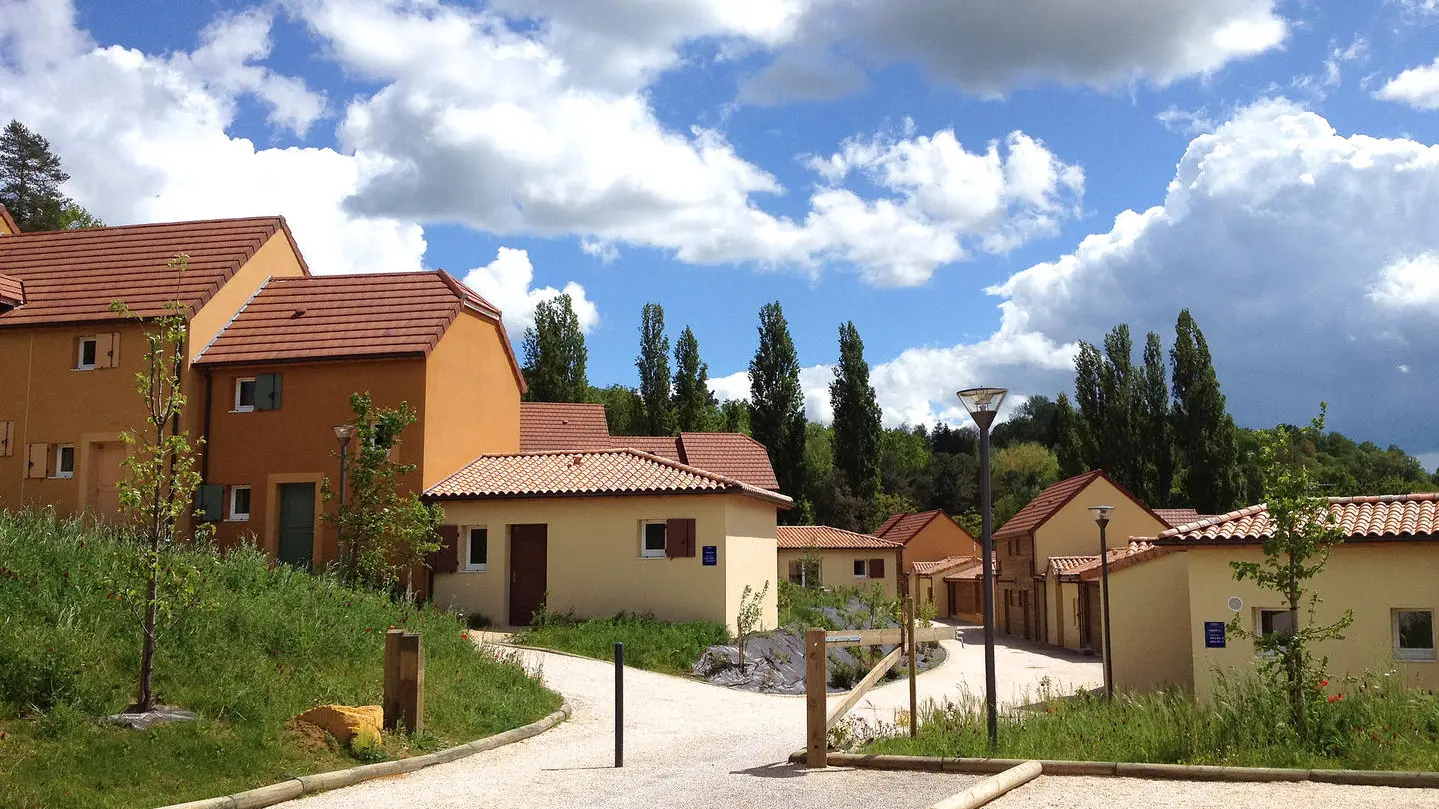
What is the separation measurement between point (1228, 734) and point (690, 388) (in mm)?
57303

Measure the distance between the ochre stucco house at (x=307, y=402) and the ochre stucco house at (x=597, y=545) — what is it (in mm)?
1967

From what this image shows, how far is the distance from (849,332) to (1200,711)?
174ft

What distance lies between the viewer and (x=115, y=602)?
13500 millimetres

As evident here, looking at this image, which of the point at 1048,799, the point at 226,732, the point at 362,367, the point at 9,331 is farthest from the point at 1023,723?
the point at 9,331

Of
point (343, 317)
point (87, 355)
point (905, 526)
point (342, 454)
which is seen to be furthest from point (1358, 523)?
point (905, 526)

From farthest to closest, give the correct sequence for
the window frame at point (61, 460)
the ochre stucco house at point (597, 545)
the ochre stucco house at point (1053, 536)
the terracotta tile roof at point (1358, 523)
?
1. the ochre stucco house at point (1053, 536)
2. the window frame at point (61, 460)
3. the ochre stucco house at point (597, 545)
4. the terracotta tile roof at point (1358, 523)

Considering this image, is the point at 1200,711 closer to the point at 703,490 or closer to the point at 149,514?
the point at 149,514

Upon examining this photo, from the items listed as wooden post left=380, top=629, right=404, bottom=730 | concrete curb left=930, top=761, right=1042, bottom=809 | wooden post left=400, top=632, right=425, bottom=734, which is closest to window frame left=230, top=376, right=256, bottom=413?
wooden post left=380, top=629, right=404, bottom=730

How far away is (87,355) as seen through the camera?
2688cm

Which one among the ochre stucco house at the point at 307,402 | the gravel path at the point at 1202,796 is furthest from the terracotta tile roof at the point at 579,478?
the gravel path at the point at 1202,796

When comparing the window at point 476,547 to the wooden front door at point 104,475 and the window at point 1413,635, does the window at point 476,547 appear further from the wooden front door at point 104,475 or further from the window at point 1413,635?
the window at point 1413,635

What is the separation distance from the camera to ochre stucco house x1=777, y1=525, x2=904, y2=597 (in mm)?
53312

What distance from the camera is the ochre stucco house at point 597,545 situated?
25078mm

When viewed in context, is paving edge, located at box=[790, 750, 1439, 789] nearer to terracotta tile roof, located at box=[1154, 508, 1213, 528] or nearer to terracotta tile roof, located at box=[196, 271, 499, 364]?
terracotta tile roof, located at box=[196, 271, 499, 364]
